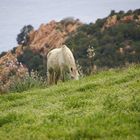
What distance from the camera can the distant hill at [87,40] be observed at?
51438 millimetres

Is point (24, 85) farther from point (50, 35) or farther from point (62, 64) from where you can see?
point (50, 35)

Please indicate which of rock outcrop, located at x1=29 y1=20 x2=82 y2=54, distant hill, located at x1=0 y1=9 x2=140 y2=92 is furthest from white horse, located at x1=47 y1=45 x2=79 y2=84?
rock outcrop, located at x1=29 y1=20 x2=82 y2=54

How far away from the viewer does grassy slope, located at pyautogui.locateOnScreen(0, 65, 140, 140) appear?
9.14 meters

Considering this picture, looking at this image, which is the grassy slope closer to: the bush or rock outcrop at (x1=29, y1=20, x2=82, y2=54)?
the bush

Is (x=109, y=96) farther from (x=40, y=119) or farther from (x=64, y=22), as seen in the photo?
(x=64, y=22)

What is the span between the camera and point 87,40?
194ft

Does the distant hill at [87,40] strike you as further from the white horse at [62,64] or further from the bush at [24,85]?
the bush at [24,85]

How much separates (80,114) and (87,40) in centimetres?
4874

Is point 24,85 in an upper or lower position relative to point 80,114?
upper

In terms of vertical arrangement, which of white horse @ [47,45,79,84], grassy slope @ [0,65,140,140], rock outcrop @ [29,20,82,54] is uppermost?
rock outcrop @ [29,20,82,54]

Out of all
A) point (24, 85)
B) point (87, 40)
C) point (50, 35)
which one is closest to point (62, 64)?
point (24, 85)

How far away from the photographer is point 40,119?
35.1ft

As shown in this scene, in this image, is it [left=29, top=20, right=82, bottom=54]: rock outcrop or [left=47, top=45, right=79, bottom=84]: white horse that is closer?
[left=47, top=45, right=79, bottom=84]: white horse

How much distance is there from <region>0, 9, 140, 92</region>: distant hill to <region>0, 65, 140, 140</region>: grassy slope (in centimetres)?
3382
